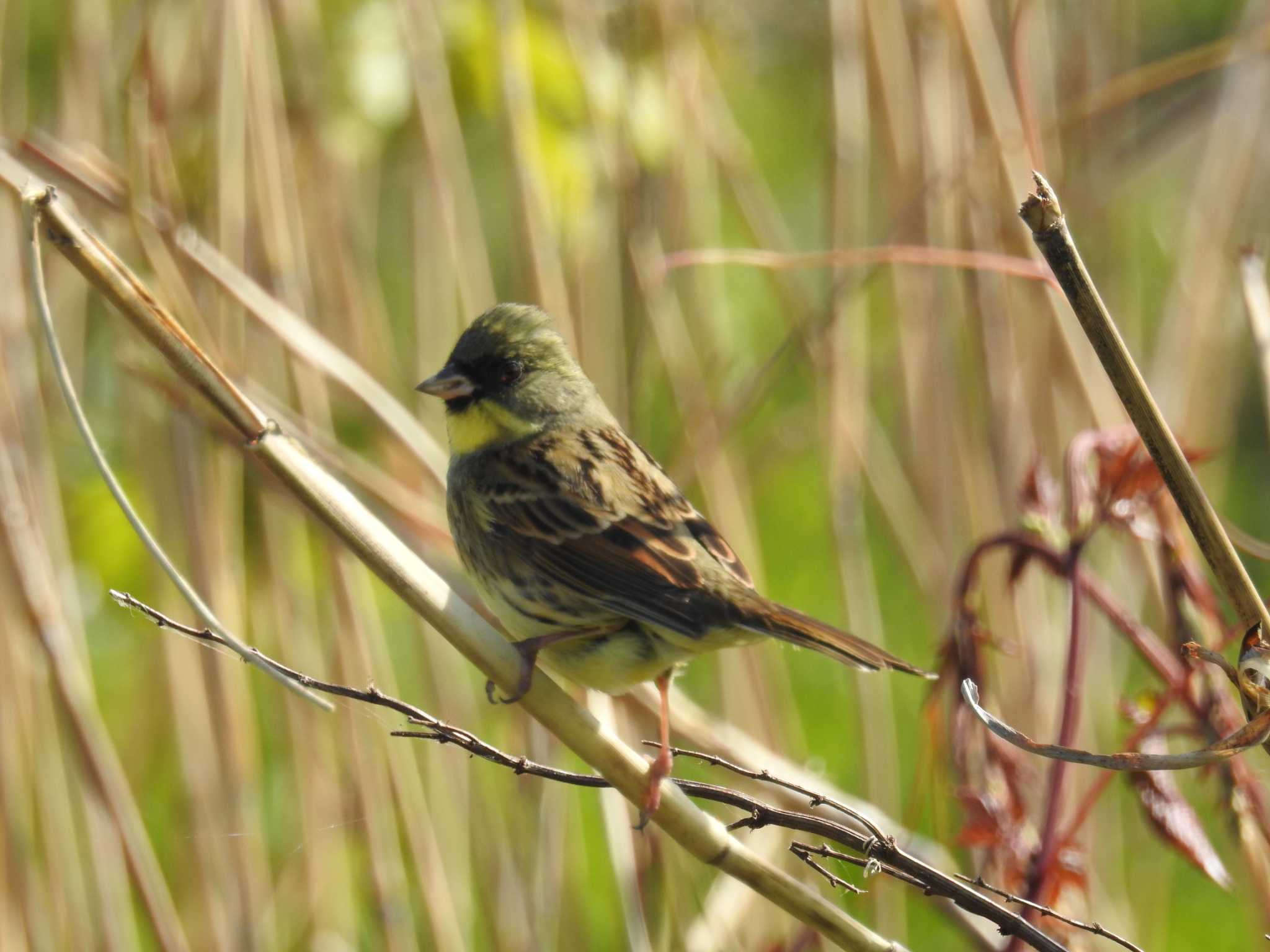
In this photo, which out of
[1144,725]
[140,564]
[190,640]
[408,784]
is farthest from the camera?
[140,564]

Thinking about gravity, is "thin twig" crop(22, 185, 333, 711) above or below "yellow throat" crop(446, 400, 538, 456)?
below

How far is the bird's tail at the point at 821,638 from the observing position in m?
1.58

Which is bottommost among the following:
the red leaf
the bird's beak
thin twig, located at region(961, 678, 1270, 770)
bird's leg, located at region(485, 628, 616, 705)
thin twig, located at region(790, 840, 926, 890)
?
the red leaf

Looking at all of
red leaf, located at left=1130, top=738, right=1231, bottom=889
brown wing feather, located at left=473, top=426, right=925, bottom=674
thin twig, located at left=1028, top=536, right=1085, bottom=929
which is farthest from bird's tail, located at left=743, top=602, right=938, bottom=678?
red leaf, located at left=1130, top=738, right=1231, bottom=889

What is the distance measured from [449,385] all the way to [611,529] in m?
0.32

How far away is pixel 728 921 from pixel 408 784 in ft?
1.71

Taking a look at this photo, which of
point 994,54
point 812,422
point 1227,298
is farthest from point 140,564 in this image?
point 1227,298

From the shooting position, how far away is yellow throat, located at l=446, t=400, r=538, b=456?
2129 mm

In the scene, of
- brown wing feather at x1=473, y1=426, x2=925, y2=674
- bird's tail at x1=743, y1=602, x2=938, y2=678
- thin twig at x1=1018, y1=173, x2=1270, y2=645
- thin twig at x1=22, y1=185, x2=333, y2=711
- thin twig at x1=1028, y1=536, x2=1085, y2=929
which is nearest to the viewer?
thin twig at x1=1018, y1=173, x2=1270, y2=645

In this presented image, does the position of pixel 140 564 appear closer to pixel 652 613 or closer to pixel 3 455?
pixel 3 455

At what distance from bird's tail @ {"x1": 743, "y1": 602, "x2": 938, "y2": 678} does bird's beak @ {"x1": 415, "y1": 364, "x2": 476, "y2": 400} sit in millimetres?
582

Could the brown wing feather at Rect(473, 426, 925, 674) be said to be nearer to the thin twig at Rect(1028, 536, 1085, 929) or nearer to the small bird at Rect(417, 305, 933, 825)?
→ the small bird at Rect(417, 305, 933, 825)

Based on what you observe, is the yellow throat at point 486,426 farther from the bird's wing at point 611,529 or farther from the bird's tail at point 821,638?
the bird's tail at point 821,638

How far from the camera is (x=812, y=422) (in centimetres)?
304
